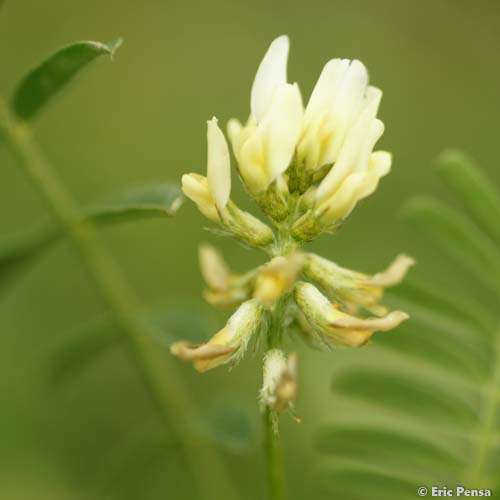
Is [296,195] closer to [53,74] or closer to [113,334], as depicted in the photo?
[53,74]

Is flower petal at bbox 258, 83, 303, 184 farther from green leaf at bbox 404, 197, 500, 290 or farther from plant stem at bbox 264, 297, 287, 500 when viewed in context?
green leaf at bbox 404, 197, 500, 290

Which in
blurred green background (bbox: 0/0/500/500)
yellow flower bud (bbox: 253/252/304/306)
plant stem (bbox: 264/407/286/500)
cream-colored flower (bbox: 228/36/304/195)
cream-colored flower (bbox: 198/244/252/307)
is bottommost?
plant stem (bbox: 264/407/286/500)

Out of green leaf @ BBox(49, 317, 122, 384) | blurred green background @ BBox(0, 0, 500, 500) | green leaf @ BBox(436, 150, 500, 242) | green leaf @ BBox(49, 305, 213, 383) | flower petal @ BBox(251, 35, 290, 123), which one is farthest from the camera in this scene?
blurred green background @ BBox(0, 0, 500, 500)

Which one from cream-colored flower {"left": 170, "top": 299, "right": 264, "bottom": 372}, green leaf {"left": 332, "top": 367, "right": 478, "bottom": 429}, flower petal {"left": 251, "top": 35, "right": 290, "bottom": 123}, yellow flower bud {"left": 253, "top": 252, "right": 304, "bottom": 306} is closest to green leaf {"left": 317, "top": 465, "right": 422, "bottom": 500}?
green leaf {"left": 332, "top": 367, "right": 478, "bottom": 429}

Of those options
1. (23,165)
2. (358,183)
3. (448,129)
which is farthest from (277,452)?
(448,129)

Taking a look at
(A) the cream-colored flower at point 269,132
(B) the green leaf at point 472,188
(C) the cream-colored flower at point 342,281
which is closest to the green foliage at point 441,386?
(B) the green leaf at point 472,188

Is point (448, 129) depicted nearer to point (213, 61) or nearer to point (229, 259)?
point (213, 61)

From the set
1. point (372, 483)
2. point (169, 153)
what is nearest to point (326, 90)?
point (372, 483)

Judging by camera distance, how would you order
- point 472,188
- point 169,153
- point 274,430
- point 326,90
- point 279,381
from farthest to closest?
point 169,153 → point 472,188 → point 326,90 → point 274,430 → point 279,381
